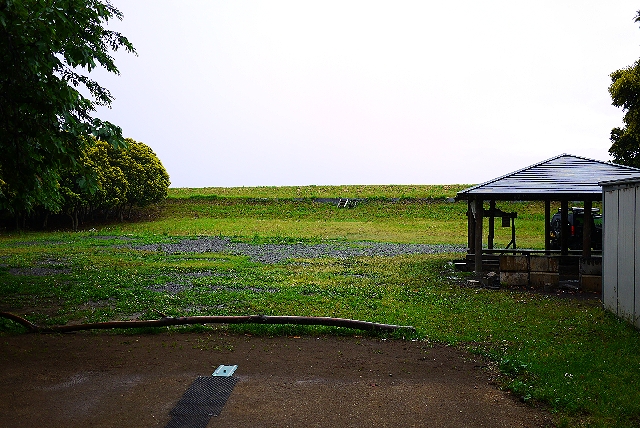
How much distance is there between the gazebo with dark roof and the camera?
44.3ft

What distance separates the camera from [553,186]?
13.8 meters

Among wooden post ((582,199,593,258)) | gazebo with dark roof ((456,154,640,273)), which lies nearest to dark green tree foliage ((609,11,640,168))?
gazebo with dark roof ((456,154,640,273))

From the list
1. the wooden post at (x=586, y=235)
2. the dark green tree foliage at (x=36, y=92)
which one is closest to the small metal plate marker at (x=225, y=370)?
the dark green tree foliage at (x=36, y=92)

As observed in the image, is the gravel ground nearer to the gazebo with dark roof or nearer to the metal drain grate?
the gazebo with dark roof

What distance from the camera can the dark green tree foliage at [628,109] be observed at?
2458 centimetres

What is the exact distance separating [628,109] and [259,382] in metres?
25.1

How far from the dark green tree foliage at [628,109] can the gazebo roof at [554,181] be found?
36.2 feet

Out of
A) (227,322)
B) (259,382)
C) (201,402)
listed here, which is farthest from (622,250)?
(201,402)

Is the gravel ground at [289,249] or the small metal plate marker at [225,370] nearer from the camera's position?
the small metal plate marker at [225,370]

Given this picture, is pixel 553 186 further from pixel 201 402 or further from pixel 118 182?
pixel 118 182

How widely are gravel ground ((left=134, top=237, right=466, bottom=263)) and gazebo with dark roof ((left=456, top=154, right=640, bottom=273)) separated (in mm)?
7012

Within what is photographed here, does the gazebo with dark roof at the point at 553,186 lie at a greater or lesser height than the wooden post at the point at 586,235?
greater

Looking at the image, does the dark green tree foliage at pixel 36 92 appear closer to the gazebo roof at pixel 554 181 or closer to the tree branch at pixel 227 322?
the tree branch at pixel 227 322

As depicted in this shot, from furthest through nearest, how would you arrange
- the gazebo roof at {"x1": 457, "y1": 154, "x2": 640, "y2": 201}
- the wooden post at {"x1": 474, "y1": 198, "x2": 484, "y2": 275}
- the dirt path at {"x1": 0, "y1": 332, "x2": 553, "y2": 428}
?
the wooden post at {"x1": 474, "y1": 198, "x2": 484, "y2": 275} < the gazebo roof at {"x1": 457, "y1": 154, "x2": 640, "y2": 201} < the dirt path at {"x1": 0, "y1": 332, "x2": 553, "y2": 428}
